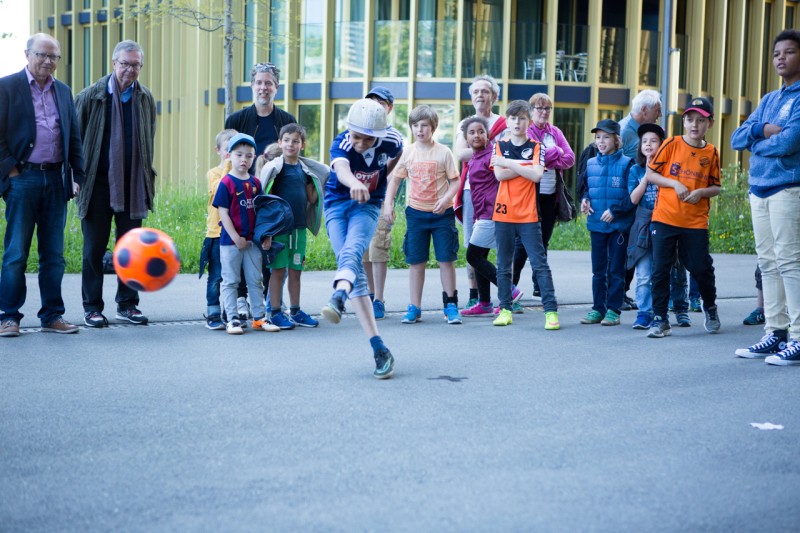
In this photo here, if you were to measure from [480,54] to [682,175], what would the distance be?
801 inches

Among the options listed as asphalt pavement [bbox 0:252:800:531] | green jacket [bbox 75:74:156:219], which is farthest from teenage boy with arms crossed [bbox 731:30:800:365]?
green jacket [bbox 75:74:156:219]

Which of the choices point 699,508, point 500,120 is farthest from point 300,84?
point 699,508

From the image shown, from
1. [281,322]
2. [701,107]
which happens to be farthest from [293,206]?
[701,107]

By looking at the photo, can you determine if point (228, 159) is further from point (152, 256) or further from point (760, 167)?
point (760, 167)

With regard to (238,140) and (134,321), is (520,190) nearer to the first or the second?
(238,140)

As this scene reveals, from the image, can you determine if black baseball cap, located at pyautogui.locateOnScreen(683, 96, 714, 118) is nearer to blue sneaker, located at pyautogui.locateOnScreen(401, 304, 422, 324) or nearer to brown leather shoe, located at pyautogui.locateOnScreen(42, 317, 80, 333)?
blue sneaker, located at pyautogui.locateOnScreen(401, 304, 422, 324)

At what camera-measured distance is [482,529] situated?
3.93m

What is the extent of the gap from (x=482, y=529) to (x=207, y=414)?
2.33 m

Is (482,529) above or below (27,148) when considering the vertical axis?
below

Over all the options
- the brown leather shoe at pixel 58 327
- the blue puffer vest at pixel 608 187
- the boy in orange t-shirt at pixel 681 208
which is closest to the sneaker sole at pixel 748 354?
the boy in orange t-shirt at pixel 681 208

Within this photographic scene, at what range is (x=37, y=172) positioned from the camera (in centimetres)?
877

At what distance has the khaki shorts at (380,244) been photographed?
10211mm

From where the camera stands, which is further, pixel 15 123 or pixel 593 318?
pixel 593 318

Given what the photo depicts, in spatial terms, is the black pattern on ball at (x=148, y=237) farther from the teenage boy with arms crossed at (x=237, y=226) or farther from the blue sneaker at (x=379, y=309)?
the blue sneaker at (x=379, y=309)
